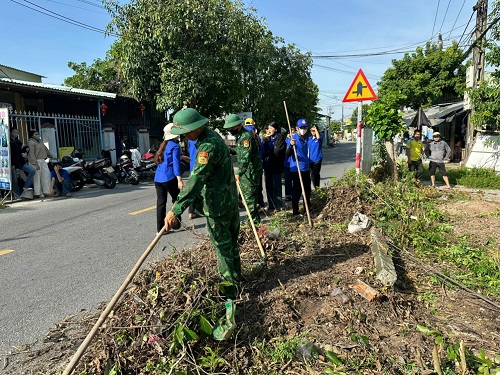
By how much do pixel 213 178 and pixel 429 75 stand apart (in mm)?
23970

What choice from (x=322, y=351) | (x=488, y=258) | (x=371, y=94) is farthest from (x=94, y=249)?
(x=371, y=94)

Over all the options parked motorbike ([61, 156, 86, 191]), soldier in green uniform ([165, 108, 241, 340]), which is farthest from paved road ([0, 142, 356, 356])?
parked motorbike ([61, 156, 86, 191])

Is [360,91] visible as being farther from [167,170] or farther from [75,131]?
[75,131]

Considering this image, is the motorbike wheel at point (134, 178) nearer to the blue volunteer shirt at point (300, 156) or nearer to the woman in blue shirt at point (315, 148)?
the woman in blue shirt at point (315, 148)

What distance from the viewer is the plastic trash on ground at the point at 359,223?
5070 millimetres

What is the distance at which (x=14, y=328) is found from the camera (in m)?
3.13

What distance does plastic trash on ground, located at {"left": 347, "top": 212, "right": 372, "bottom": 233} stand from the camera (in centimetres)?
507

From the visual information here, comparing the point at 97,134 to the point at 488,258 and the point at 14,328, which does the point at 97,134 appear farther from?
the point at 488,258

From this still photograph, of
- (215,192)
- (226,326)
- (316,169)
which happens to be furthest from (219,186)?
(316,169)

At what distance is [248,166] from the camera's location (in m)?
5.50

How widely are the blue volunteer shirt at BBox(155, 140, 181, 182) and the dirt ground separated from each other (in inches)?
74.9

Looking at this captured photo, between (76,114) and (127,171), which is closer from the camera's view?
(127,171)

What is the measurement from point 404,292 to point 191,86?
450 inches

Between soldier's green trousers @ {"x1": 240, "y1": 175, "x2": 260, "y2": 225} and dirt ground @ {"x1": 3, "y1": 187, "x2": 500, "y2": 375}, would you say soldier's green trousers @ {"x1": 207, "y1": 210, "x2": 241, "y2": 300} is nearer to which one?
dirt ground @ {"x1": 3, "y1": 187, "x2": 500, "y2": 375}
